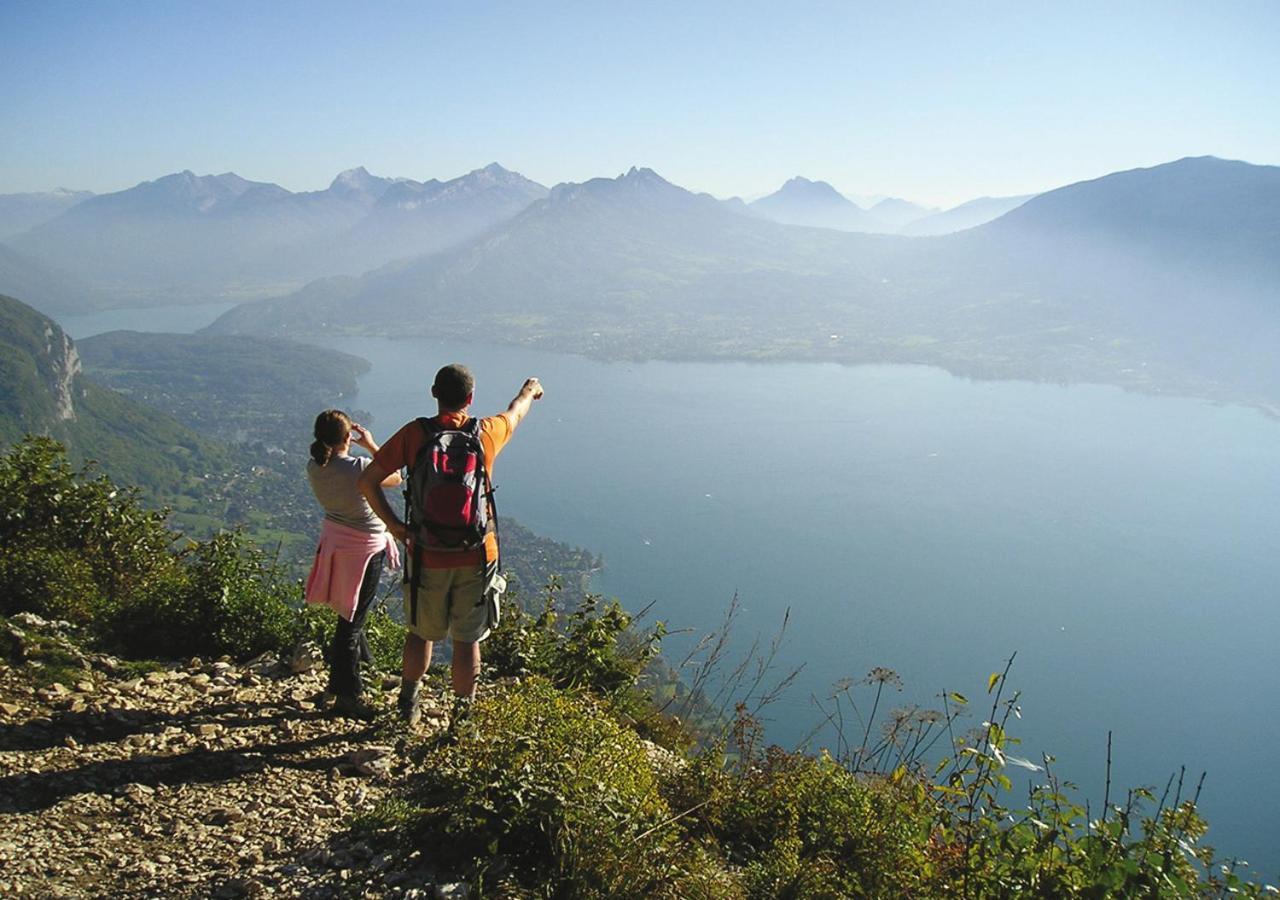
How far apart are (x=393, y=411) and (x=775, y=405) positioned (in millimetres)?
52678

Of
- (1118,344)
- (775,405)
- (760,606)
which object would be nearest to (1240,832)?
(760,606)

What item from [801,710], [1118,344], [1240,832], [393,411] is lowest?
[1240,832]

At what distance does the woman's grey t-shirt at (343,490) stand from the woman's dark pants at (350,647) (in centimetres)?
24

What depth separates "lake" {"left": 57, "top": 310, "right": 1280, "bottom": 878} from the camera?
3412cm

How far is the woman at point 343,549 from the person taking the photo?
3596 millimetres

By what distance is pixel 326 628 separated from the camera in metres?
4.65

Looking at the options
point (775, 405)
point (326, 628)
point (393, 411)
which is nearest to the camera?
point (326, 628)

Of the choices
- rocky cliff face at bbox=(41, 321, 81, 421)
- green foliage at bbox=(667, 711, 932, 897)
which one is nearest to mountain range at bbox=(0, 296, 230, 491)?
rocky cliff face at bbox=(41, 321, 81, 421)

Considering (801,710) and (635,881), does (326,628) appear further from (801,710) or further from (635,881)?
(801,710)

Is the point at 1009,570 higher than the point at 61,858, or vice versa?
the point at 61,858

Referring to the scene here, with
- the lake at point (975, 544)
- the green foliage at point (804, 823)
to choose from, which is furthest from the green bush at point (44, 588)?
the lake at point (975, 544)

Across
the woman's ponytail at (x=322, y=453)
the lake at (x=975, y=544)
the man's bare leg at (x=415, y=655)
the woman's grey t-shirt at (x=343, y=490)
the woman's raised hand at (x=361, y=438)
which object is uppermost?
the woman's raised hand at (x=361, y=438)

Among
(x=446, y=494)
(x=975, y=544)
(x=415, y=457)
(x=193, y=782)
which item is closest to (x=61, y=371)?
(x=975, y=544)

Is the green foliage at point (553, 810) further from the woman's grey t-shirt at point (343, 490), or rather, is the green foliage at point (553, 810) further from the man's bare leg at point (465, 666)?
the woman's grey t-shirt at point (343, 490)
